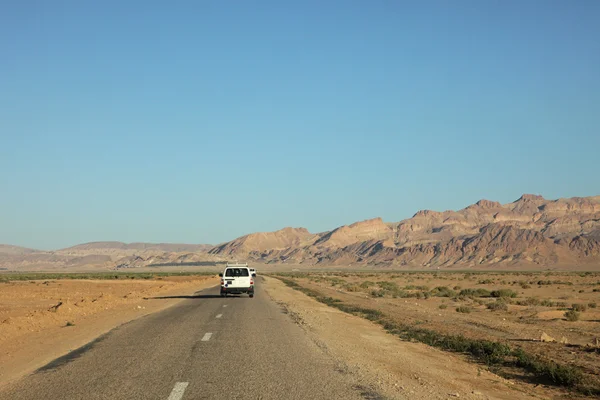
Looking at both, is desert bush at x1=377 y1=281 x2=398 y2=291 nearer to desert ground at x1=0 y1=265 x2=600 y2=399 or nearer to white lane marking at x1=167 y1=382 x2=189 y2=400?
desert ground at x1=0 y1=265 x2=600 y2=399

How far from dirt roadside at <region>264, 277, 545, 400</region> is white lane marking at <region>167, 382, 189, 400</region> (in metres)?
3.35

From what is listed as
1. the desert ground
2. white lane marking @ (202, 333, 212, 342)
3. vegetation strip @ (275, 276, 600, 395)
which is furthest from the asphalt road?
vegetation strip @ (275, 276, 600, 395)

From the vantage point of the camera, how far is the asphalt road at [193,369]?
1036 centimetres

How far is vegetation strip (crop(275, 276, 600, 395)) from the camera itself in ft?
41.5

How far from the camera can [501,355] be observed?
1609cm

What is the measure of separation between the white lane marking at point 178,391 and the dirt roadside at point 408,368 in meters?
3.35

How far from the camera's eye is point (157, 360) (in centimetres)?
1364

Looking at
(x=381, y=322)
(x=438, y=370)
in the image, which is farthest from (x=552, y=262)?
(x=438, y=370)

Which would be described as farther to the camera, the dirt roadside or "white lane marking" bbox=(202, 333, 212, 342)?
"white lane marking" bbox=(202, 333, 212, 342)

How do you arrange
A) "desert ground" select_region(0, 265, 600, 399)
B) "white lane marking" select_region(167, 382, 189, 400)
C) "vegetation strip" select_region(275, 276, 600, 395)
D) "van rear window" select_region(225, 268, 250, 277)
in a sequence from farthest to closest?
"van rear window" select_region(225, 268, 250, 277)
"vegetation strip" select_region(275, 276, 600, 395)
"desert ground" select_region(0, 265, 600, 399)
"white lane marking" select_region(167, 382, 189, 400)

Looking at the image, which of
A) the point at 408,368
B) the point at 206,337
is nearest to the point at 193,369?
the point at 408,368

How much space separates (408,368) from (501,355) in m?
3.54

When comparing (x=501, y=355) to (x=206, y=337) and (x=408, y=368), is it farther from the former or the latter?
A: (x=206, y=337)

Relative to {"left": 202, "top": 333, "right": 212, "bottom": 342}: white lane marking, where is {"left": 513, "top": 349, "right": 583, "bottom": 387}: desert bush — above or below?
below
